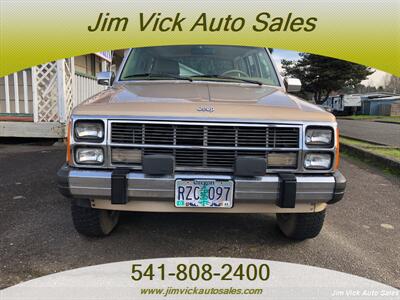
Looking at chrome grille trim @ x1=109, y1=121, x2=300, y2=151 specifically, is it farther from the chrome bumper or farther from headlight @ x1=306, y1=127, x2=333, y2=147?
the chrome bumper

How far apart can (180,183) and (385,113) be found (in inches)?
1307

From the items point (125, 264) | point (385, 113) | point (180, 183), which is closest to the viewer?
point (180, 183)

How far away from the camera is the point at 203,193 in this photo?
8.33 ft

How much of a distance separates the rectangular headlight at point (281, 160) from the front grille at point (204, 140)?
1.6 inches

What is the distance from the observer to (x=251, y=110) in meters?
2.63

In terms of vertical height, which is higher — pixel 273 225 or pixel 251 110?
pixel 251 110

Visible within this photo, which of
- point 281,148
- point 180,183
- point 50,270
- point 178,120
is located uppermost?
point 178,120

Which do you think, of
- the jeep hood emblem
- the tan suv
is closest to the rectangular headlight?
the tan suv

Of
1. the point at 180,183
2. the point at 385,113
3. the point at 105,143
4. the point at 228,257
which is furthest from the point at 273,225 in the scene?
the point at 385,113

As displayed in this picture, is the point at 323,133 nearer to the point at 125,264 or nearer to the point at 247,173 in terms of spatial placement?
the point at 247,173

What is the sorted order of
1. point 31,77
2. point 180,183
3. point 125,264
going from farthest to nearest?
1. point 31,77
2. point 125,264
3. point 180,183

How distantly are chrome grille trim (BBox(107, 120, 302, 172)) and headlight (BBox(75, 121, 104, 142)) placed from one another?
74 mm

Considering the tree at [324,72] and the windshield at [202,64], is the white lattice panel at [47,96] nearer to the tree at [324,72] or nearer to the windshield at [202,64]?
the windshield at [202,64]

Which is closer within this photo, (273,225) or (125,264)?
(125,264)
